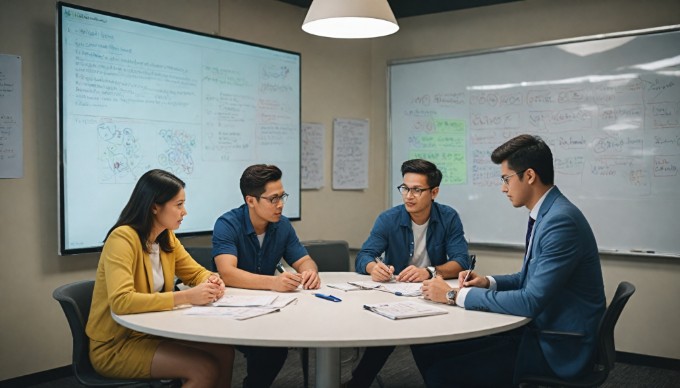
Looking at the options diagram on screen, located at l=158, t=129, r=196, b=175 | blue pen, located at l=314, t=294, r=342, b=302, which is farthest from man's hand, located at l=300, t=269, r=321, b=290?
diagram on screen, located at l=158, t=129, r=196, b=175

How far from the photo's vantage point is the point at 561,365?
2.44 metres

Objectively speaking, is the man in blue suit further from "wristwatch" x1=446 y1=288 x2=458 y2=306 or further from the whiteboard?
the whiteboard

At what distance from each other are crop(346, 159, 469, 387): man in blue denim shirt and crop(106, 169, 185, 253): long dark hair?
1.18 metres

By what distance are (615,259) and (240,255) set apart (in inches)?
111

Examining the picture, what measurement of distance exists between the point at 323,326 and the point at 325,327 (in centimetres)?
2

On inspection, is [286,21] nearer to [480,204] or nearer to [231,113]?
[231,113]

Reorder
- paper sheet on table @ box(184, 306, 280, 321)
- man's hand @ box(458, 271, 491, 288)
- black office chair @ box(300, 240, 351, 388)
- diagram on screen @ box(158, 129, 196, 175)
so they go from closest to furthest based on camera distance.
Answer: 1. paper sheet on table @ box(184, 306, 280, 321)
2. man's hand @ box(458, 271, 491, 288)
3. black office chair @ box(300, 240, 351, 388)
4. diagram on screen @ box(158, 129, 196, 175)

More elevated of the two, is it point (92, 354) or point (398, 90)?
point (398, 90)

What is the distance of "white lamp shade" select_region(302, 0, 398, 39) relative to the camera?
283 centimetres

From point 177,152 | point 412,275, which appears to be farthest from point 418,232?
point 177,152

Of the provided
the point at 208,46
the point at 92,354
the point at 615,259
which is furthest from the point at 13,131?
the point at 615,259

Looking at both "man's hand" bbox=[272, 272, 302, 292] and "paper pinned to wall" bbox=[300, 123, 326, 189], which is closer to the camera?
"man's hand" bbox=[272, 272, 302, 292]

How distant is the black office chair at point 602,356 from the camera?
8.00 feet

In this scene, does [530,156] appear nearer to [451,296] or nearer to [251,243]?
[451,296]
